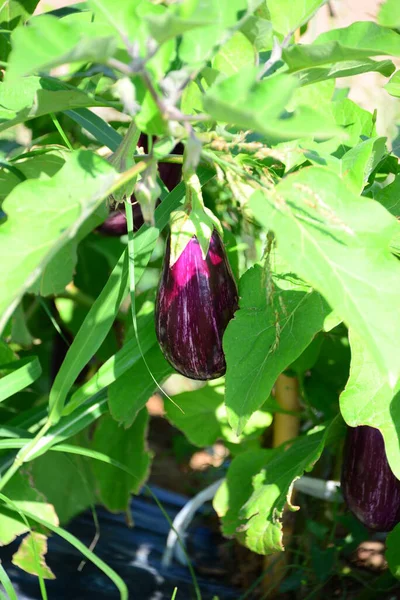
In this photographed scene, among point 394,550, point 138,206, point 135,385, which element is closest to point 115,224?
point 138,206

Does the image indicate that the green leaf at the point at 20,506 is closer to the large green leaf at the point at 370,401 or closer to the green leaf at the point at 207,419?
the green leaf at the point at 207,419

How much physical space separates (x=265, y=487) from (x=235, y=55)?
424 mm

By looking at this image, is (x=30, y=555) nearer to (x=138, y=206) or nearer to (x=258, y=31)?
(x=138, y=206)

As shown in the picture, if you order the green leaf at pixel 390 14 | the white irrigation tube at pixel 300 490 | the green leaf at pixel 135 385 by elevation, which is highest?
the green leaf at pixel 390 14

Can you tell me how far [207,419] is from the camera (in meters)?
0.99

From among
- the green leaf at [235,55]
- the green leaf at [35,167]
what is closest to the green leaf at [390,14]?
the green leaf at [235,55]

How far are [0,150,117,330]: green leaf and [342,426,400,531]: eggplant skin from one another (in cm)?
43

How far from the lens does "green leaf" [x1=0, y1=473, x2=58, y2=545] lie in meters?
0.84

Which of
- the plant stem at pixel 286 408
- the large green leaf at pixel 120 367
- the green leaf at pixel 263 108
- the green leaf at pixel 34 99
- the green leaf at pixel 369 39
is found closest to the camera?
the green leaf at pixel 263 108

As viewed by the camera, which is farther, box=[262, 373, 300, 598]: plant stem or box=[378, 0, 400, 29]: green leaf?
box=[262, 373, 300, 598]: plant stem

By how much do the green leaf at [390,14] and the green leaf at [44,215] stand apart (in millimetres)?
173

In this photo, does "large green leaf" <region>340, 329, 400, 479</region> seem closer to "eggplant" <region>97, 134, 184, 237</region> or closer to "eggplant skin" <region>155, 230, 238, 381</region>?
"eggplant skin" <region>155, 230, 238, 381</region>

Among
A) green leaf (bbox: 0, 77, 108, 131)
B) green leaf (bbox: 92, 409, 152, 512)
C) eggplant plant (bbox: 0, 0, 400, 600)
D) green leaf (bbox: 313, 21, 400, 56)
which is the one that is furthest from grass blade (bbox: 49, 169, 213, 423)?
green leaf (bbox: 92, 409, 152, 512)

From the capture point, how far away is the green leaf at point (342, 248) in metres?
0.42
